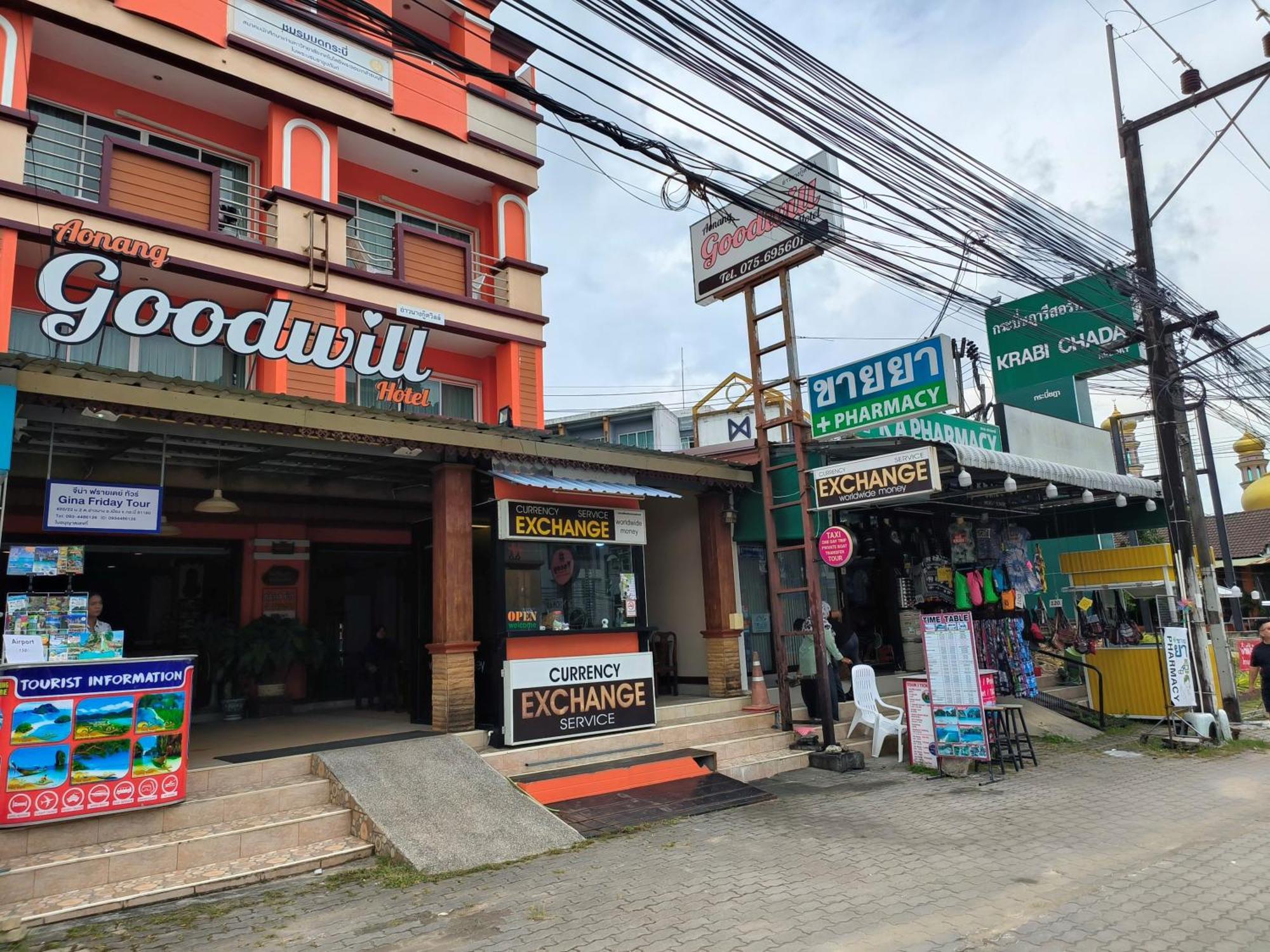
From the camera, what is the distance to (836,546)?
10.9 meters

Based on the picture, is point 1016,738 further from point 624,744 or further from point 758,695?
point 624,744

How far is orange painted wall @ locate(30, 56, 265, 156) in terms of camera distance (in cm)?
1276

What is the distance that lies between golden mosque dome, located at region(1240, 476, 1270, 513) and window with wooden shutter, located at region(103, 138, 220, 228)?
850 inches

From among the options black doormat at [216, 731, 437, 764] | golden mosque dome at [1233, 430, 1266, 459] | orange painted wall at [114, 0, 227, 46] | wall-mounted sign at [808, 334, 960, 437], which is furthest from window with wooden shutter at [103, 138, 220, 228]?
golden mosque dome at [1233, 430, 1266, 459]

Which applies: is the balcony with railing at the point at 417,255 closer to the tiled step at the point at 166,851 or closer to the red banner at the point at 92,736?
the red banner at the point at 92,736

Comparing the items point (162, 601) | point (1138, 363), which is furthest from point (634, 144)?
point (1138, 363)

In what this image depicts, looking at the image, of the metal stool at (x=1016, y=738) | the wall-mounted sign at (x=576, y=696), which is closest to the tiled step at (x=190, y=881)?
the wall-mounted sign at (x=576, y=696)

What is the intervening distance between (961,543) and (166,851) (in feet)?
43.0

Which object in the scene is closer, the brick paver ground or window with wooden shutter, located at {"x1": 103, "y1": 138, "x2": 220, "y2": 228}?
the brick paver ground

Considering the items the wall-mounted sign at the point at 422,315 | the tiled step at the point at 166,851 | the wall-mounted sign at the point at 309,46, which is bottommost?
the tiled step at the point at 166,851

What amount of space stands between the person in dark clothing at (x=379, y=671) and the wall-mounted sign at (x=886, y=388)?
793cm

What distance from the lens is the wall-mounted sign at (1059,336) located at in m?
14.8

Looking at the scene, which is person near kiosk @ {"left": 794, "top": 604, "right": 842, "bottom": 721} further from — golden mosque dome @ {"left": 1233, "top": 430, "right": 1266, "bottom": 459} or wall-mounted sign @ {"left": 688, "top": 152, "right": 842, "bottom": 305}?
golden mosque dome @ {"left": 1233, "top": 430, "right": 1266, "bottom": 459}

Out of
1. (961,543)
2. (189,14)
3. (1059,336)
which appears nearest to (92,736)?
(189,14)
